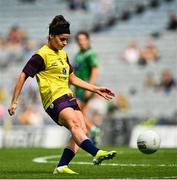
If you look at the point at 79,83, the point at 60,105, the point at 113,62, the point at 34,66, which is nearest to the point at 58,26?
the point at 34,66

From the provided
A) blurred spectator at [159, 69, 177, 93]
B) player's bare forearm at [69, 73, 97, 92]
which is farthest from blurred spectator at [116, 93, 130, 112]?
player's bare forearm at [69, 73, 97, 92]

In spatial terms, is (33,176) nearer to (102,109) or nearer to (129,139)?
(129,139)

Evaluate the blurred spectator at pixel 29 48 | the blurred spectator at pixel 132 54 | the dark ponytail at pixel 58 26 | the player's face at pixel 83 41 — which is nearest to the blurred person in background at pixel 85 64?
the player's face at pixel 83 41

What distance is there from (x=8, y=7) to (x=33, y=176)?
28.8 metres

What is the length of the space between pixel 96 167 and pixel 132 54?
19.4m

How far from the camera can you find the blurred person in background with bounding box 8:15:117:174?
10.6 metres

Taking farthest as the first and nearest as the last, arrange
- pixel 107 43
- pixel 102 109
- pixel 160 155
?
pixel 107 43 → pixel 102 109 → pixel 160 155

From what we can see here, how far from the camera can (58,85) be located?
35.6ft

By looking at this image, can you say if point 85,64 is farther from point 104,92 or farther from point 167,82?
point 167,82

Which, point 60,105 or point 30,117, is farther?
point 30,117

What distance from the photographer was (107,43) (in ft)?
111

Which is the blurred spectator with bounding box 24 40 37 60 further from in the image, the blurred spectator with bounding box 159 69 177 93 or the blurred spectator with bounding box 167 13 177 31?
the blurred spectator with bounding box 159 69 177 93

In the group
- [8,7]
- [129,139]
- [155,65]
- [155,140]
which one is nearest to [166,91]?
[155,65]

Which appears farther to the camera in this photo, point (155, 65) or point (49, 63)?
point (155, 65)
